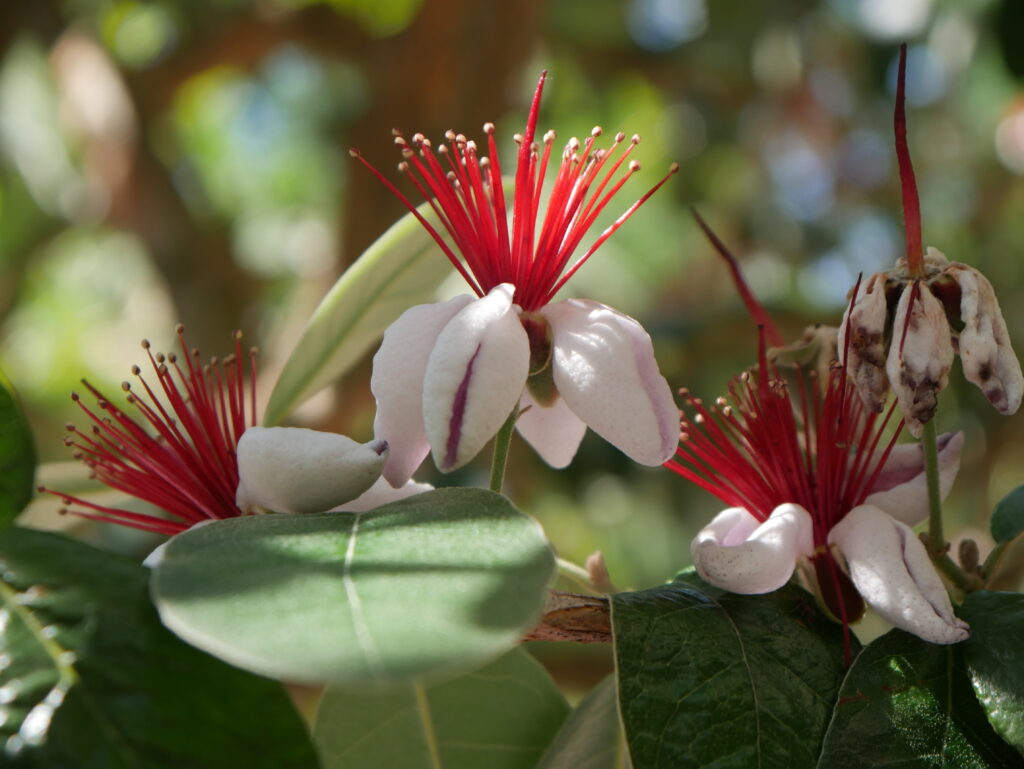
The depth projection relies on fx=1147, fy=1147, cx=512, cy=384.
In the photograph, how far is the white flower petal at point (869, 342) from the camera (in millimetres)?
676

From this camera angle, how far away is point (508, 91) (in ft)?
8.14

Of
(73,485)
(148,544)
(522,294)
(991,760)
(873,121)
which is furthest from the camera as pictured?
(873,121)

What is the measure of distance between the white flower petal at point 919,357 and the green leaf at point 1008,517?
187 millimetres

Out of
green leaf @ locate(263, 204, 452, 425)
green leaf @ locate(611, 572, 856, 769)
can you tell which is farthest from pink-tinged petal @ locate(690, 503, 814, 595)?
green leaf @ locate(263, 204, 452, 425)

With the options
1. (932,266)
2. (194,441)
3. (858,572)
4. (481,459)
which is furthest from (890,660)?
(481,459)

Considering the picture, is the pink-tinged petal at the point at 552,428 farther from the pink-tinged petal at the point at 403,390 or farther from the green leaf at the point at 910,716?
the green leaf at the point at 910,716

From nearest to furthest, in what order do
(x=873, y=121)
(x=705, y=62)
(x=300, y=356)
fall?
(x=300, y=356) → (x=705, y=62) → (x=873, y=121)

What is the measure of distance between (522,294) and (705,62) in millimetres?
2703

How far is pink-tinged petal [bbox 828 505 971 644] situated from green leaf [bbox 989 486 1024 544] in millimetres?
149

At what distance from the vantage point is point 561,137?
4078 millimetres

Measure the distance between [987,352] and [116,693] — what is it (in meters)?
0.50

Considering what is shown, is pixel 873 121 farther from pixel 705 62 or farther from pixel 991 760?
pixel 991 760

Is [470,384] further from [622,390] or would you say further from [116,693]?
[116,693]

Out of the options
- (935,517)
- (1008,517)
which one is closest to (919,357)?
(935,517)
